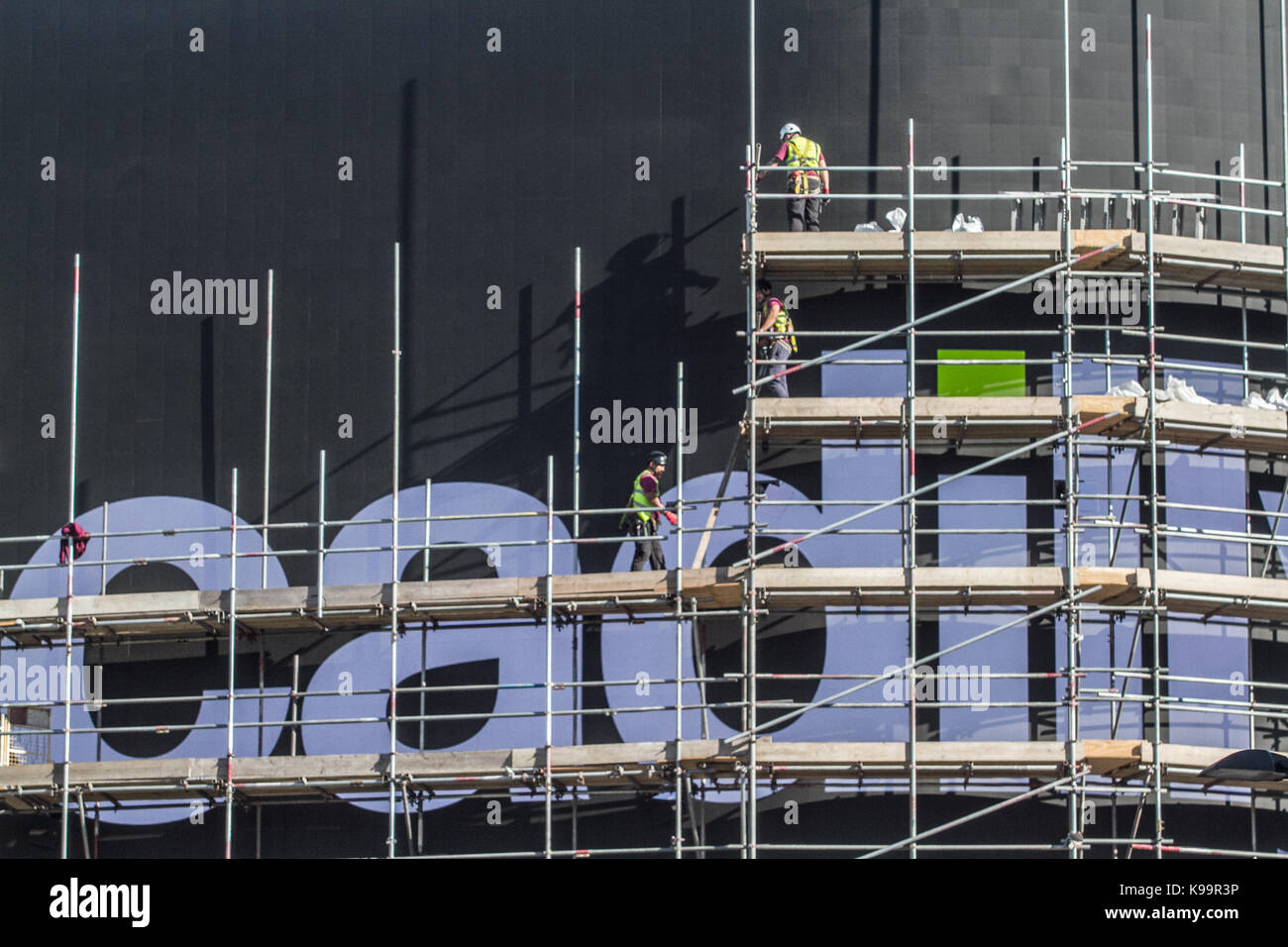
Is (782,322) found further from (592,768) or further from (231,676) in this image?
(231,676)

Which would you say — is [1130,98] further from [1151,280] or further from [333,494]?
[333,494]

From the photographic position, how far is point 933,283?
84.7ft

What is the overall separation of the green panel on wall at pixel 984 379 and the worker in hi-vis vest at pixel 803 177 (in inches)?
101

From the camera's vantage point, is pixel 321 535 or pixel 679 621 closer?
pixel 679 621

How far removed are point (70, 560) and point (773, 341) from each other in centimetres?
947

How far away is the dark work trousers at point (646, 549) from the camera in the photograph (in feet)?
80.3

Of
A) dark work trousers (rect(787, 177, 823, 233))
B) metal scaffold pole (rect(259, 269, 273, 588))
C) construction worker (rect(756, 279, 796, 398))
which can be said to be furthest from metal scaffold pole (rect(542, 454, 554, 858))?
dark work trousers (rect(787, 177, 823, 233))

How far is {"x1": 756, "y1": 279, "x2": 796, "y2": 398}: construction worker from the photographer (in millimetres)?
24562

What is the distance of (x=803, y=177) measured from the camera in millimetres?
25234

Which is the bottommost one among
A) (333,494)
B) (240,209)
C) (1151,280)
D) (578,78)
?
(333,494)

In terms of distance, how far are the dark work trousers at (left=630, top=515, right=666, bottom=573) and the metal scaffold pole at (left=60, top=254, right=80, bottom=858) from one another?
713cm

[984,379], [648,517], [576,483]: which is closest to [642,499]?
[648,517]

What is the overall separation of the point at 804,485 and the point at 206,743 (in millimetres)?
8483
